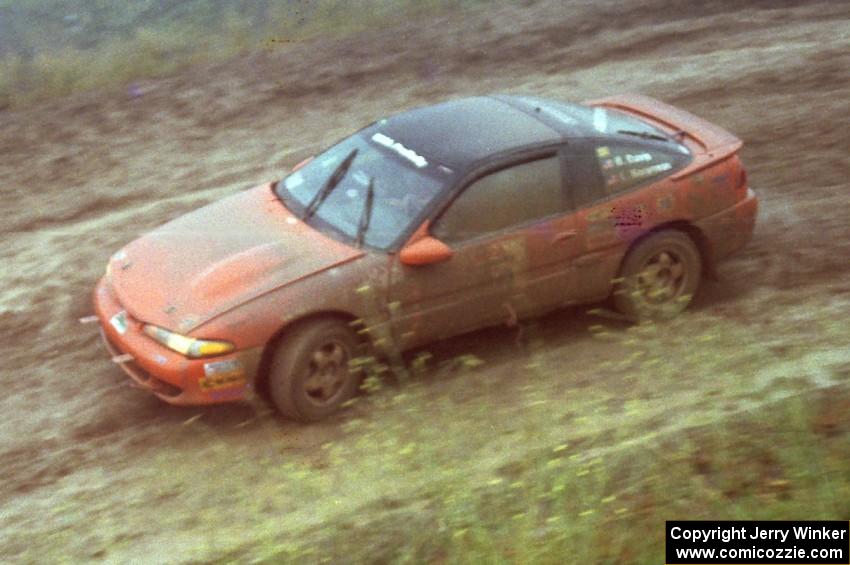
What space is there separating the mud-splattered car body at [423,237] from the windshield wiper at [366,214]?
0.03 feet

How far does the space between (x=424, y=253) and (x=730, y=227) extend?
2.38 meters

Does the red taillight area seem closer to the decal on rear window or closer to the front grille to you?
the decal on rear window

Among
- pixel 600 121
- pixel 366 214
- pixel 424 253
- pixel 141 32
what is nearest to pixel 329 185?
pixel 366 214

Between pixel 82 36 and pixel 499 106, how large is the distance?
11790 millimetres

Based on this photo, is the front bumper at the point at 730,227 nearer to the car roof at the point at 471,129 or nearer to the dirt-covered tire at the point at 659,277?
the dirt-covered tire at the point at 659,277

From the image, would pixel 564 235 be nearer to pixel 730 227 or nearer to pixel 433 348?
pixel 433 348

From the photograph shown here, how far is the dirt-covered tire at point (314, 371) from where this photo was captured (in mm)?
6551

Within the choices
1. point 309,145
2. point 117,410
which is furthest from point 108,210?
point 117,410

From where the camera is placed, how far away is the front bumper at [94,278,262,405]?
21.1ft

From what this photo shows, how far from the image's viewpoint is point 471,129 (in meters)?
7.36

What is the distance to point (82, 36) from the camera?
17641 mm

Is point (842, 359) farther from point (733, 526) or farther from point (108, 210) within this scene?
point (108, 210)

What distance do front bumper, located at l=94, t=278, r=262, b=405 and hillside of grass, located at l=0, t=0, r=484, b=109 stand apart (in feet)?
24.0

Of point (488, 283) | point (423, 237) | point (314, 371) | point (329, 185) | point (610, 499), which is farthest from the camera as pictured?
point (329, 185)
